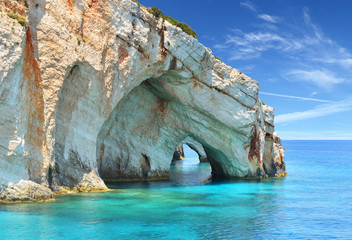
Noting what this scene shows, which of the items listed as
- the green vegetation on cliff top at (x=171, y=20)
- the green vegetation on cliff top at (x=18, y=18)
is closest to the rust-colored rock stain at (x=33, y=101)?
the green vegetation on cliff top at (x=18, y=18)

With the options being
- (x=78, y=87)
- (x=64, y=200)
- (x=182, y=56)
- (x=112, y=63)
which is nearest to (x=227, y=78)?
(x=182, y=56)

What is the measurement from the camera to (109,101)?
25297mm

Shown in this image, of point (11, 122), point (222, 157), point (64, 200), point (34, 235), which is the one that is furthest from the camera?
point (222, 157)

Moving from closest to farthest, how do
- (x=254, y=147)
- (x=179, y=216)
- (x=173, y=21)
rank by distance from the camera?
(x=179, y=216) → (x=173, y=21) → (x=254, y=147)

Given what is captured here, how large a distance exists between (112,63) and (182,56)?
22.1 feet

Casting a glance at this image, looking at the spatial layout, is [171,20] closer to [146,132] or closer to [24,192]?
[146,132]

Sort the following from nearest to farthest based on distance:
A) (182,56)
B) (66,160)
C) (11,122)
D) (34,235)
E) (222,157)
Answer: (34,235) → (11,122) → (66,160) → (182,56) → (222,157)

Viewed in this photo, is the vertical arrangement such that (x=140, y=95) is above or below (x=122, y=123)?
above

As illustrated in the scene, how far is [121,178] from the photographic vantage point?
33719mm

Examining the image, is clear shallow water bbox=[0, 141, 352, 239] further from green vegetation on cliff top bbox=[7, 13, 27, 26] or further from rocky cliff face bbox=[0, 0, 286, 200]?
green vegetation on cliff top bbox=[7, 13, 27, 26]

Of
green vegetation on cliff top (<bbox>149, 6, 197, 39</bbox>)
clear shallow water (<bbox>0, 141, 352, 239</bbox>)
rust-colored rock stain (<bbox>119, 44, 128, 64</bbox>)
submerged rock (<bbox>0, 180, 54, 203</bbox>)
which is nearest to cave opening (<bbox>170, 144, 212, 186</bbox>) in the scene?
clear shallow water (<bbox>0, 141, 352, 239</bbox>)

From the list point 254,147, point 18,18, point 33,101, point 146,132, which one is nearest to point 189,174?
point 254,147

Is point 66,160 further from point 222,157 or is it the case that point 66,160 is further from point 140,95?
point 222,157

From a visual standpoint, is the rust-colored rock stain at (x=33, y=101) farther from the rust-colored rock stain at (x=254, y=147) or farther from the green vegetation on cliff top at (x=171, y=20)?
the rust-colored rock stain at (x=254, y=147)
